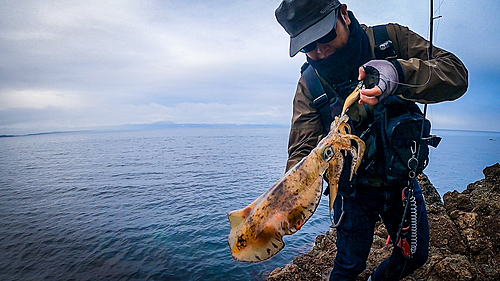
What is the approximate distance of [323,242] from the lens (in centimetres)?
838

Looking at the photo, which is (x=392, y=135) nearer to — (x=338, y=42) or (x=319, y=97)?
(x=319, y=97)

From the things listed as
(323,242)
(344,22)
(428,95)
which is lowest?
(323,242)

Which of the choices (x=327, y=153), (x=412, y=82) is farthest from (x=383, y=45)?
(x=327, y=153)

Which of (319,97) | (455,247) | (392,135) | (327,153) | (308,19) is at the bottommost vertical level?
(455,247)

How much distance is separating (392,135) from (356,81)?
2.36ft

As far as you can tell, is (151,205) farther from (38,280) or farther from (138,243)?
(38,280)

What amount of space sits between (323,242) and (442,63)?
7.15 m

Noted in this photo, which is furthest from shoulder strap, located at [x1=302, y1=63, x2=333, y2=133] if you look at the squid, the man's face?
the squid

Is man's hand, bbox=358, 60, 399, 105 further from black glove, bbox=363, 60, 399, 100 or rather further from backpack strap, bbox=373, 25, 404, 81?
backpack strap, bbox=373, 25, 404, 81

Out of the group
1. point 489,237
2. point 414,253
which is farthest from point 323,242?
point 414,253

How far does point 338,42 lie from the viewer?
2766mm

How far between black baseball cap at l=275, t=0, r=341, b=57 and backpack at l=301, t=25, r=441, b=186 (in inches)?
27.4

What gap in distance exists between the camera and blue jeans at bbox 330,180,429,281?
10.1ft

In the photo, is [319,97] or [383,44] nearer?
[383,44]
